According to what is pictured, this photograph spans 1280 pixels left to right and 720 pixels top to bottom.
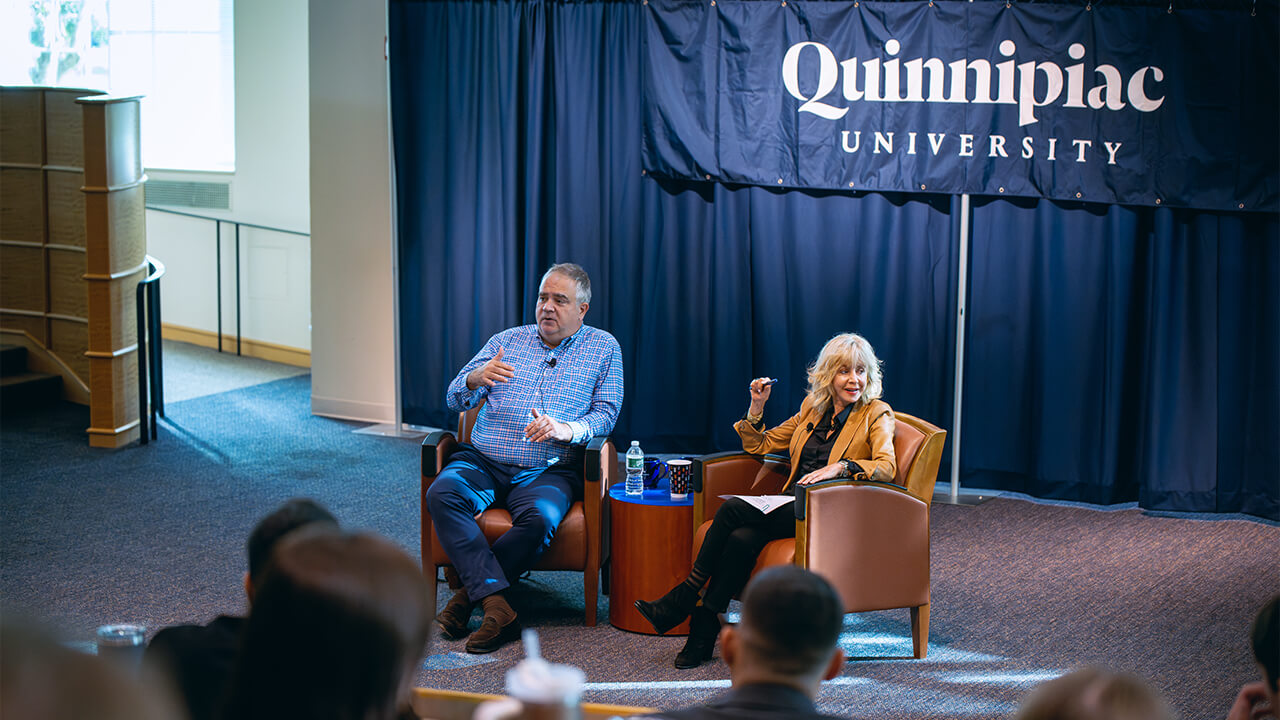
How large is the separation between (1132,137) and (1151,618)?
2179 mm

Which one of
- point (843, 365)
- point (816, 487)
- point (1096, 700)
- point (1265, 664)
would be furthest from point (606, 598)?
point (1096, 700)

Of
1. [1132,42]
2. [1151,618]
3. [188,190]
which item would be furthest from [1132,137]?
[188,190]

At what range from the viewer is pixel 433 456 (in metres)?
4.22

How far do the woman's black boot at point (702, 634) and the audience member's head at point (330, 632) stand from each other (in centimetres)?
259

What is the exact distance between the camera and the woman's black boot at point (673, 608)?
3.93m

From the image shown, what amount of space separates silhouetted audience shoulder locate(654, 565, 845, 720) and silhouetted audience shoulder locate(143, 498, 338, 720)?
649 millimetres

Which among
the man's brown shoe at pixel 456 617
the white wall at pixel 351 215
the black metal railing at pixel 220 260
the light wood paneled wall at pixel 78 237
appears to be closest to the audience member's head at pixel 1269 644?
the man's brown shoe at pixel 456 617

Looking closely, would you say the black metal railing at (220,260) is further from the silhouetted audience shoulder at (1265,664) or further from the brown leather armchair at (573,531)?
the silhouetted audience shoulder at (1265,664)

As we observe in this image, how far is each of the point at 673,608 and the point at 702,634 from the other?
135 mm

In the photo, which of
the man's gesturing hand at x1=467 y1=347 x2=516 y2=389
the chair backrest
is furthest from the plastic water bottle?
the chair backrest

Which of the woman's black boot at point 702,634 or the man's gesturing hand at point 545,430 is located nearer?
the woman's black boot at point 702,634

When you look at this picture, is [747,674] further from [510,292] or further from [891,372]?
[510,292]

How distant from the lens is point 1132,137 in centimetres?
527

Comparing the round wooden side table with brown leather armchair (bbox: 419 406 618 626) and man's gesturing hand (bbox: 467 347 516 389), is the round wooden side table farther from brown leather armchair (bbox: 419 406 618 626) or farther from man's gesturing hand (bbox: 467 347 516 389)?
man's gesturing hand (bbox: 467 347 516 389)
